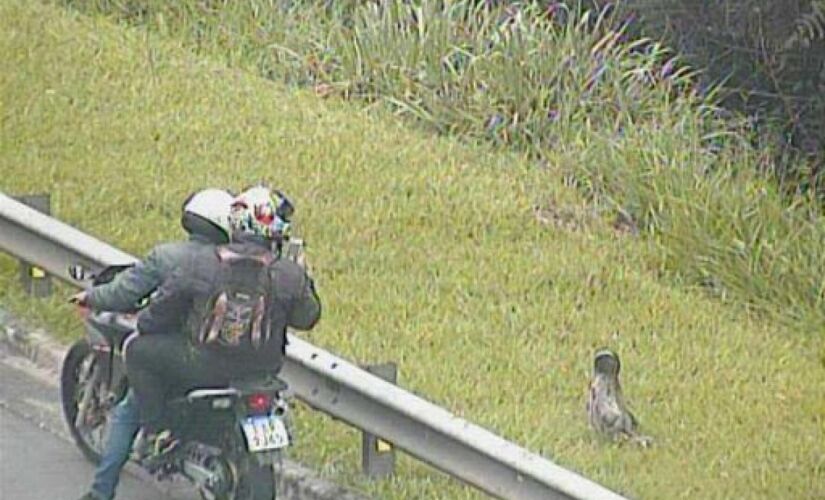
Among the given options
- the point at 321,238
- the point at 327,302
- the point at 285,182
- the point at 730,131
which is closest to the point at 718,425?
the point at 327,302

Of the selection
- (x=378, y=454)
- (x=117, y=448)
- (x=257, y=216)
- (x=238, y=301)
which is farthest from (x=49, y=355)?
(x=257, y=216)

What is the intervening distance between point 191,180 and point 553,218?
6.69ft

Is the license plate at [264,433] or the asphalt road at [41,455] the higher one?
the license plate at [264,433]

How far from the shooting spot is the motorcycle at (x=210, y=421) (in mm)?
7320

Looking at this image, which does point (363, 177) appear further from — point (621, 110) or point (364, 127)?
point (621, 110)

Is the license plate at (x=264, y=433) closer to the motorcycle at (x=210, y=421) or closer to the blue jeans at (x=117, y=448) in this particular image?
the motorcycle at (x=210, y=421)

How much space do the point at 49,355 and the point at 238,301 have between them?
7.27 ft

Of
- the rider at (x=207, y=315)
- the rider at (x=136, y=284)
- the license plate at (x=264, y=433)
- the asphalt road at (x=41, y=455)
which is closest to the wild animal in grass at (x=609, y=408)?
the rider at (x=207, y=315)

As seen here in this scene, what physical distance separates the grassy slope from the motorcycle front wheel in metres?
0.79

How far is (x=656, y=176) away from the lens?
12562 millimetres

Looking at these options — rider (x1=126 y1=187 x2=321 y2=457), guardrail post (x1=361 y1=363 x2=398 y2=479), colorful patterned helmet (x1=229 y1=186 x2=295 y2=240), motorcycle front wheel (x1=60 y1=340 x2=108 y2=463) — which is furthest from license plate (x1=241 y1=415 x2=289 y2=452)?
motorcycle front wheel (x1=60 y1=340 x2=108 y2=463)

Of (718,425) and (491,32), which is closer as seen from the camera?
(718,425)

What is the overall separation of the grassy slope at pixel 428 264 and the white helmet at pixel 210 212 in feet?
4.05

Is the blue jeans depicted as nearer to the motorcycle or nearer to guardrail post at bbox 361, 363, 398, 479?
the motorcycle
